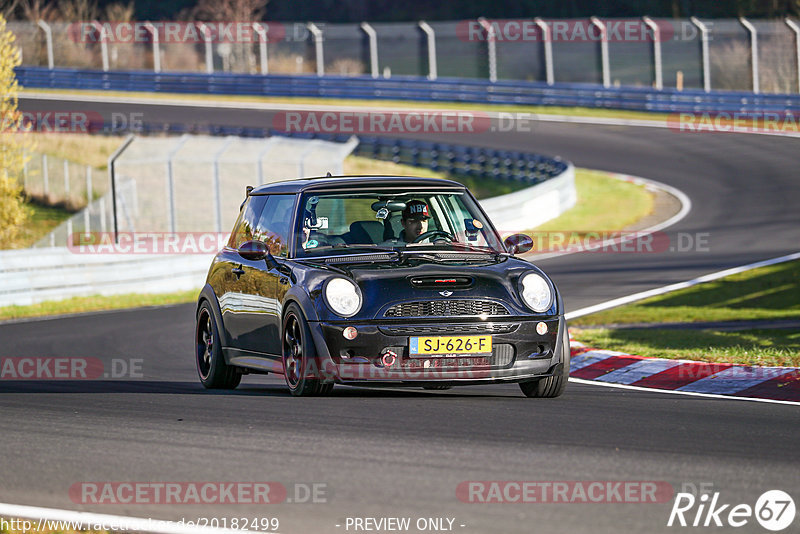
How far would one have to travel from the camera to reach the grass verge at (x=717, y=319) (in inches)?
446

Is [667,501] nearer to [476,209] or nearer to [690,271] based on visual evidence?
[476,209]

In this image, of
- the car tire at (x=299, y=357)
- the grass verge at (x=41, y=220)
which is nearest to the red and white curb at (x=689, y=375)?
the car tire at (x=299, y=357)

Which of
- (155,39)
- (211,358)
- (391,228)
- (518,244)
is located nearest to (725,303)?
(518,244)

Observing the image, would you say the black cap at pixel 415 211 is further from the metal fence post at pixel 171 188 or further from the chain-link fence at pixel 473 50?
the chain-link fence at pixel 473 50

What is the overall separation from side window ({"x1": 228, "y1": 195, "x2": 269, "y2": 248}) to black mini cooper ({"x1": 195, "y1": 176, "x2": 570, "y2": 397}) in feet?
0.20

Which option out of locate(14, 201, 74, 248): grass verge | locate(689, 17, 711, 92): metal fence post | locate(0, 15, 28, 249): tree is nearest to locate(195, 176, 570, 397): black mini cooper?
locate(0, 15, 28, 249): tree

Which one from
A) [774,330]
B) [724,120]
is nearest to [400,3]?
[724,120]

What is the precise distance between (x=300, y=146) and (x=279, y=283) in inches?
726

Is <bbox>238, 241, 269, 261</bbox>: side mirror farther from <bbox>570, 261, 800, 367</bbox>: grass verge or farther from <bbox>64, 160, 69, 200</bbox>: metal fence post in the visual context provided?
<bbox>64, 160, 69, 200</bbox>: metal fence post

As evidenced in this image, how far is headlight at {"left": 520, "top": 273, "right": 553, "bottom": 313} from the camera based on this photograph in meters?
8.38

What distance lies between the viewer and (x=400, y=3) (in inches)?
2977

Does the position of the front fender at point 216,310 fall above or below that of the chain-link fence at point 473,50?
below

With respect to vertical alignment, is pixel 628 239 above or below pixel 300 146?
below

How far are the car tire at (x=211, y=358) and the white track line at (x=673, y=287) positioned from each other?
6105 mm
